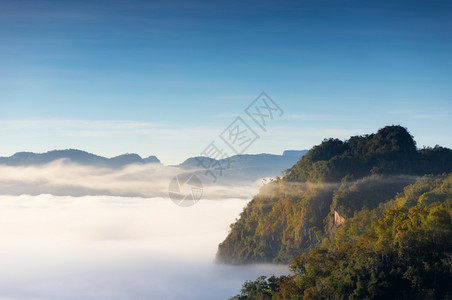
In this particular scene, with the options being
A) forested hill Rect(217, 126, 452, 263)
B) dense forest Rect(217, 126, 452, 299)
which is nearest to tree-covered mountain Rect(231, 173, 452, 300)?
dense forest Rect(217, 126, 452, 299)

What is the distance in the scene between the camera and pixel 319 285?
44.5 metres

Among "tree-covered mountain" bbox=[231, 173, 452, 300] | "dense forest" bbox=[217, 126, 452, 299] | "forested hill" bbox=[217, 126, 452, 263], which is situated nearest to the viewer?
"tree-covered mountain" bbox=[231, 173, 452, 300]

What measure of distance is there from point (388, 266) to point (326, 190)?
46.7 m

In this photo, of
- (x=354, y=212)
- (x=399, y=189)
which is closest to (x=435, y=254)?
(x=354, y=212)

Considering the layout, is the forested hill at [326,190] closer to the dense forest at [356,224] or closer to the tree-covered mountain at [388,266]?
the dense forest at [356,224]

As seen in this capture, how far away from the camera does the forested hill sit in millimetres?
87812

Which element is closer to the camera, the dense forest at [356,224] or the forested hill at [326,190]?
the dense forest at [356,224]

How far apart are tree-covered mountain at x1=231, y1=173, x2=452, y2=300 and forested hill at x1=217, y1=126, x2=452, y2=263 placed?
34.9 metres

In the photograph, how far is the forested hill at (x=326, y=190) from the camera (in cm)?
8781

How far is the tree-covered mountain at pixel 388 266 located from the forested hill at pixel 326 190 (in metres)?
34.9

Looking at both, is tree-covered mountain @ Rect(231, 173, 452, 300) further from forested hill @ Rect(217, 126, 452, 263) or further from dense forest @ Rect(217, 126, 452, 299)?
forested hill @ Rect(217, 126, 452, 263)

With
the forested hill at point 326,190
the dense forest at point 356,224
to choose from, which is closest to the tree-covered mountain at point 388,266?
the dense forest at point 356,224

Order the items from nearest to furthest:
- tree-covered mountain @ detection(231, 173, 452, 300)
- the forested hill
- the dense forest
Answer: tree-covered mountain @ detection(231, 173, 452, 300)
the dense forest
the forested hill

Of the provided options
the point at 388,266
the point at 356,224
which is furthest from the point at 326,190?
the point at 388,266
